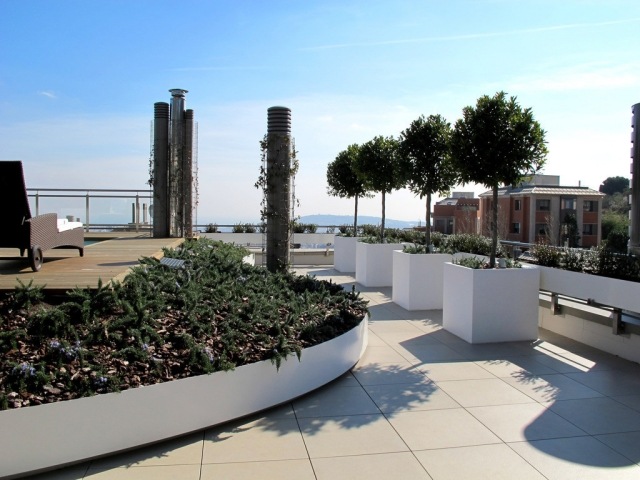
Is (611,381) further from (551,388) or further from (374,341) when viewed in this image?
(374,341)

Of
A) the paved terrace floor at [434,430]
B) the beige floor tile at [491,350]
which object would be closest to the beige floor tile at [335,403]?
the paved terrace floor at [434,430]

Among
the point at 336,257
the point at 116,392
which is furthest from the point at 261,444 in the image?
the point at 336,257

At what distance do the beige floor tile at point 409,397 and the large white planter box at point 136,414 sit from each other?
647 millimetres

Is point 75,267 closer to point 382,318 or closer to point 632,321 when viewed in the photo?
point 382,318

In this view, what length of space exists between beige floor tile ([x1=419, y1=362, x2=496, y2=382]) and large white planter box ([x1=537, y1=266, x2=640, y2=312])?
1648 mm

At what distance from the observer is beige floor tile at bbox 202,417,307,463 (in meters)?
3.20

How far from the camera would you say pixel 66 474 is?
117 inches

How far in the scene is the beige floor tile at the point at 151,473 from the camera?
9.63 feet

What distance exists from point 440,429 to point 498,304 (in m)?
2.81

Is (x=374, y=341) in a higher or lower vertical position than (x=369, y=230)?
lower

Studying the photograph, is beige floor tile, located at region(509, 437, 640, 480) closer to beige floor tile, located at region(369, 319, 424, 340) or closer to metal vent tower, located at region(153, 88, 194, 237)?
beige floor tile, located at region(369, 319, 424, 340)

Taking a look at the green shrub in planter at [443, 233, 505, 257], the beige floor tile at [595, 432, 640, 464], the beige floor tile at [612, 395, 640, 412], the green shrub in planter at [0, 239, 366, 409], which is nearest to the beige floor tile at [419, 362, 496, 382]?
the green shrub in planter at [0, 239, 366, 409]

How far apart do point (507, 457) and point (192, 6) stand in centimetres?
688

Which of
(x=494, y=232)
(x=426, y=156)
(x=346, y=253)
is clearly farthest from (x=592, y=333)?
(x=346, y=253)
